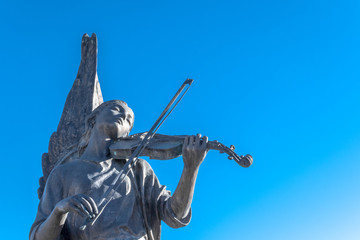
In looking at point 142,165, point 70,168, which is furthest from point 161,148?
point 70,168

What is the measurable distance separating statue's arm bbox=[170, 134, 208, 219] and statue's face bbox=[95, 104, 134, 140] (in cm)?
121

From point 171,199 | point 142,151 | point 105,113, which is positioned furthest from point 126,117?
point 171,199

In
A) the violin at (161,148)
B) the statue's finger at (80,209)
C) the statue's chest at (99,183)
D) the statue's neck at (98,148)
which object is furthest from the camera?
the statue's neck at (98,148)

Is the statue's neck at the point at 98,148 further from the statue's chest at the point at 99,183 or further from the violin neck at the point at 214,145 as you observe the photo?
the violin neck at the point at 214,145

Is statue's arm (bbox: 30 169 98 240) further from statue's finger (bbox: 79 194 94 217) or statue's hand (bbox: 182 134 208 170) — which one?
statue's hand (bbox: 182 134 208 170)

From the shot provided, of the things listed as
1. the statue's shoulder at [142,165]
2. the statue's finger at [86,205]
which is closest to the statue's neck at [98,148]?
the statue's shoulder at [142,165]

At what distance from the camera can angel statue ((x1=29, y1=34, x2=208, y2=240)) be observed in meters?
6.24

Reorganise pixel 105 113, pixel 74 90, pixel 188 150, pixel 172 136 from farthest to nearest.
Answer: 1. pixel 74 90
2. pixel 105 113
3. pixel 172 136
4. pixel 188 150

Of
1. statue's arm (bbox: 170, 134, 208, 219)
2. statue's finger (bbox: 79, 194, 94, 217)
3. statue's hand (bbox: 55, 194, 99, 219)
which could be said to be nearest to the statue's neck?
statue's arm (bbox: 170, 134, 208, 219)

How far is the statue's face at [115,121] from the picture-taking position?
7.14 meters

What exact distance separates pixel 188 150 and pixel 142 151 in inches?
28.7

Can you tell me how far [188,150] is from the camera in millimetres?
6223

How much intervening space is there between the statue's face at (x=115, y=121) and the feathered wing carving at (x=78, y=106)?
65.4 inches

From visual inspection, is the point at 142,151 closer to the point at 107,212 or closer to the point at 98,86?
the point at 107,212
